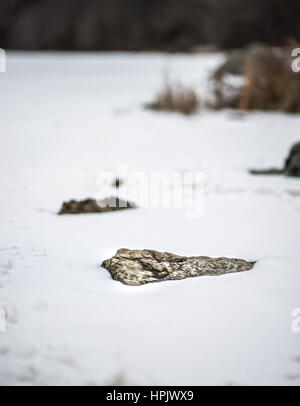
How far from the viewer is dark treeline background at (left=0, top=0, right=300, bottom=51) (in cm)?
2050

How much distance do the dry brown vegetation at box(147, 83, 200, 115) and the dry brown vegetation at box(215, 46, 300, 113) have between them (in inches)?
24.3

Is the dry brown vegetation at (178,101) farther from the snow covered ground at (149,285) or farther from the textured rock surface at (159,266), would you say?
the textured rock surface at (159,266)

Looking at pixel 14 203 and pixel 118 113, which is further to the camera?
pixel 118 113

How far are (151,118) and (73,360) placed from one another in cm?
506

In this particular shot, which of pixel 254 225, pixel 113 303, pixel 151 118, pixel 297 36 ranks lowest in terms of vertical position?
pixel 113 303

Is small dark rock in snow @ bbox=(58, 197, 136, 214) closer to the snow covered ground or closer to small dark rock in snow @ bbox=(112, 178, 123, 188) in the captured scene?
the snow covered ground

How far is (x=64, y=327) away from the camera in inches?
54.7

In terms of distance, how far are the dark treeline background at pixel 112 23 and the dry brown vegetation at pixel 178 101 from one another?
14.2 metres

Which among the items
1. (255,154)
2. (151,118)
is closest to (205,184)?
(255,154)

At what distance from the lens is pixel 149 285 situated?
5.41ft

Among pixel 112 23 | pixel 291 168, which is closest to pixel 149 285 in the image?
pixel 291 168

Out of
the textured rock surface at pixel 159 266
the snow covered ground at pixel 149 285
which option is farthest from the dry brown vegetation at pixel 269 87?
the textured rock surface at pixel 159 266

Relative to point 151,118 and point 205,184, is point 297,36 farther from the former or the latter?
point 205,184
